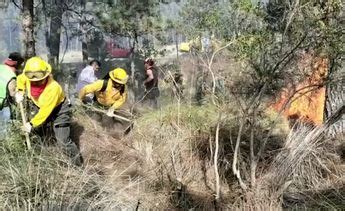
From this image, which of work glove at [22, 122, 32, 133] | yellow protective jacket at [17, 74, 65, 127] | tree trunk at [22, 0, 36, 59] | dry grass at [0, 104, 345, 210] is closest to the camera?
dry grass at [0, 104, 345, 210]

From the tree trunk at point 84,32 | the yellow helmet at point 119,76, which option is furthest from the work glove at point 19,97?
the tree trunk at point 84,32

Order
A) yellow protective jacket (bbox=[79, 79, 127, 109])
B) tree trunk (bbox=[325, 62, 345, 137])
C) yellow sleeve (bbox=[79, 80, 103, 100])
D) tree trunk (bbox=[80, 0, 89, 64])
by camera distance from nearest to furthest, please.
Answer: tree trunk (bbox=[325, 62, 345, 137])
yellow sleeve (bbox=[79, 80, 103, 100])
yellow protective jacket (bbox=[79, 79, 127, 109])
tree trunk (bbox=[80, 0, 89, 64])

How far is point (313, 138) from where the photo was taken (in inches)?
305

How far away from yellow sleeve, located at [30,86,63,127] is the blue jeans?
43 centimetres

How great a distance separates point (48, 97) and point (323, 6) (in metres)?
3.27

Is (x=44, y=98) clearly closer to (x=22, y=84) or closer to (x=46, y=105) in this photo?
(x=46, y=105)

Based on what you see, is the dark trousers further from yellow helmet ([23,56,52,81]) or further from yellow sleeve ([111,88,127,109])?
yellow sleeve ([111,88,127,109])

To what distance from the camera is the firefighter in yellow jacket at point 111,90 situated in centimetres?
897

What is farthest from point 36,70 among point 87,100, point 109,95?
point 87,100

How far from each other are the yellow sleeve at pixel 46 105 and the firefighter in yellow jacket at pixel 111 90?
178 cm

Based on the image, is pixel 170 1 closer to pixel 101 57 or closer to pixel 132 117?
pixel 101 57

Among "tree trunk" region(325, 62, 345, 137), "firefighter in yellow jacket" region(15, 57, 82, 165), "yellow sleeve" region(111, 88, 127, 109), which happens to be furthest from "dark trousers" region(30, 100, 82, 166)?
"tree trunk" region(325, 62, 345, 137)

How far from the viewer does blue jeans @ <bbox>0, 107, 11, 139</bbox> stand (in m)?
7.14

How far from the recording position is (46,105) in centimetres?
698
